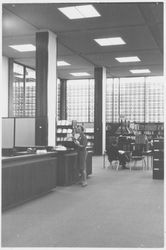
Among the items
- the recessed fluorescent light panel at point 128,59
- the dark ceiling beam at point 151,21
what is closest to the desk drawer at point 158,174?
the dark ceiling beam at point 151,21

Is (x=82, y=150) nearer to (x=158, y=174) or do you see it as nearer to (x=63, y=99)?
(x=158, y=174)

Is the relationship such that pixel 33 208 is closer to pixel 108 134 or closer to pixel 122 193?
pixel 122 193

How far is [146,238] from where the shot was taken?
4.27 metres

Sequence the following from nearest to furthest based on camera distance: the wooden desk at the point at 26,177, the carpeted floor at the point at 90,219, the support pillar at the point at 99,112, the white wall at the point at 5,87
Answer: the carpeted floor at the point at 90,219 → the wooden desk at the point at 26,177 → the white wall at the point at 5,87 → the support pillar at the point at 99,112

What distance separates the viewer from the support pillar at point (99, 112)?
16.7 m

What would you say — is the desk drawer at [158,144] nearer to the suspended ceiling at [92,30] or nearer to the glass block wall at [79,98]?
the suspended ceiling at [92,30]

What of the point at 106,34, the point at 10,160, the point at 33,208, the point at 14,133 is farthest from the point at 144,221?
the point at 106,34

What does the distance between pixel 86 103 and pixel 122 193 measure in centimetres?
1269

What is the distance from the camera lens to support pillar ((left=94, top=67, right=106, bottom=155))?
16.7 meters

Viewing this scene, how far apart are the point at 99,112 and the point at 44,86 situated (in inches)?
272

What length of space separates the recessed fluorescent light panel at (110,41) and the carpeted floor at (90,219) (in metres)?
5.17

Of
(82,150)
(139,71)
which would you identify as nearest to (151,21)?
(82,150)

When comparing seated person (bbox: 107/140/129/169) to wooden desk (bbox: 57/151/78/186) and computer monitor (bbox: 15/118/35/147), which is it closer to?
computer monitor (bbox: 15/118/35/147)

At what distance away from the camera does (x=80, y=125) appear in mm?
8672
